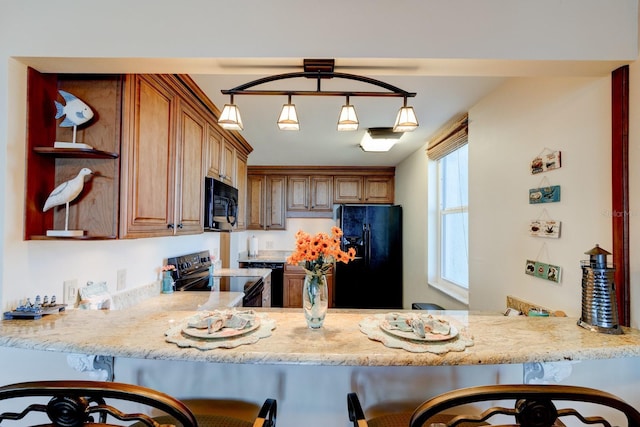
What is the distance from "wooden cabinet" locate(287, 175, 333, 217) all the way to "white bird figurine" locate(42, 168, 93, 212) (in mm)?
3431

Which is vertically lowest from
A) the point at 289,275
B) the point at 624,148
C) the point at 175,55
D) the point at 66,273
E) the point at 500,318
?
the point at 289,275

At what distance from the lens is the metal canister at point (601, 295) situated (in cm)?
115

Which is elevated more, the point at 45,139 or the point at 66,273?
the point at 45,139

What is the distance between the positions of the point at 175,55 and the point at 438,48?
3.39 feet

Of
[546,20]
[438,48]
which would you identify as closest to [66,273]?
[438,48]

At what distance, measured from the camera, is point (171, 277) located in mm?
2260

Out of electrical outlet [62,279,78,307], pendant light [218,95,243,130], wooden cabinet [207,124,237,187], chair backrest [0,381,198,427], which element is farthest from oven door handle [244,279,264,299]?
chair backrest [0,381,198,427]

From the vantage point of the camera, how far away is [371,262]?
408 centimetres

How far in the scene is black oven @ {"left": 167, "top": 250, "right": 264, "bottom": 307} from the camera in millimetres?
2381

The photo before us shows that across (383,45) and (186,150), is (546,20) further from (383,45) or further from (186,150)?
(186,150)

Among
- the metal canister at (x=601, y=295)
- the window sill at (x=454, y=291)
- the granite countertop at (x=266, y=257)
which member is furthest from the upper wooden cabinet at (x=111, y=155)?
the granite countertop at (x=266, y=257)

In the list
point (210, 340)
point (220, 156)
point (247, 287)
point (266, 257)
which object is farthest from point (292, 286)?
point (210, 340)

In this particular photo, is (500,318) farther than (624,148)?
Yes

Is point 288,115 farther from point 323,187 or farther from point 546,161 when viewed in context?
point 323,187
